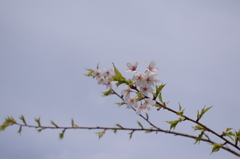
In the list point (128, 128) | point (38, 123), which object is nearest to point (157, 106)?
point (128, 128)

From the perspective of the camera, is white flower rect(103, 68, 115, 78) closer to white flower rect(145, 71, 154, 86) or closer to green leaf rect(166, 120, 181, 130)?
white flower rect(145, 71, 154, 86)

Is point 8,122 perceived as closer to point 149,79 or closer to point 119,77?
point 119,77

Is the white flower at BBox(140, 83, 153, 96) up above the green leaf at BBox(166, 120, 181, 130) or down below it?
above

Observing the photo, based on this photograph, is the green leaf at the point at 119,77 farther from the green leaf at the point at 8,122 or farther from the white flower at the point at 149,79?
the green leaf at the point at 8,122

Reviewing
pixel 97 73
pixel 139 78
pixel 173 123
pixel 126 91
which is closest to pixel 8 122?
pixel 97 73

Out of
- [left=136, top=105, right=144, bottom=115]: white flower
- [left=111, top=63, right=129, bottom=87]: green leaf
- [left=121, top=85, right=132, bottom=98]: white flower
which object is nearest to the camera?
[left=111, top=63, right=129, bottom=87]: green leaf

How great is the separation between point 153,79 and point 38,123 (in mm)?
2289

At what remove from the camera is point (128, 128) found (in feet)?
10.9

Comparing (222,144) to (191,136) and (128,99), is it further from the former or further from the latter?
(128,99)

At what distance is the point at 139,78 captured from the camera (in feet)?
8.60

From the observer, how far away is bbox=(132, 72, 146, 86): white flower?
102 inches

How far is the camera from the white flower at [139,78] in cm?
258

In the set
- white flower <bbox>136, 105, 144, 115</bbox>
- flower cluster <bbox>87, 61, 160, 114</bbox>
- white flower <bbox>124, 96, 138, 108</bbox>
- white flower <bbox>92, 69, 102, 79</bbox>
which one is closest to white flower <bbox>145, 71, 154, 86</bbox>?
flower cluster <bbox>87, 61, 160, 114</bbox>

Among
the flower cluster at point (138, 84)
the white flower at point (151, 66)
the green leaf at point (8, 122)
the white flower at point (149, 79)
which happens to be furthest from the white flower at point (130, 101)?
the green leaf at point (8, 122)
